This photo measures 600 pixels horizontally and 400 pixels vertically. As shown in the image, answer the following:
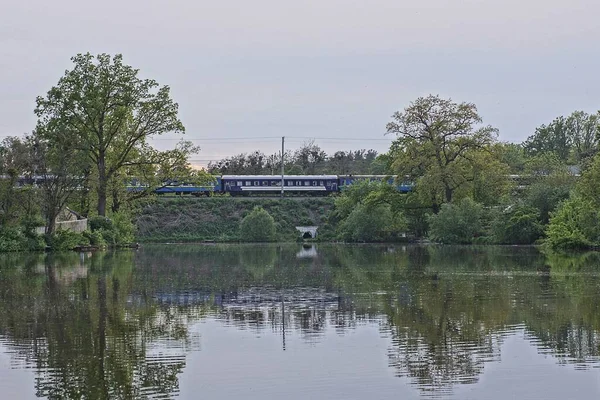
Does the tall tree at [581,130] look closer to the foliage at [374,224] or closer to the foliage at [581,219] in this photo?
the foliage at [374,224]

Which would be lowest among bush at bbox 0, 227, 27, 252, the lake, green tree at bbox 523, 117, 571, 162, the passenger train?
the lake

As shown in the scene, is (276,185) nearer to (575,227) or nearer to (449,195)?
(449,195)

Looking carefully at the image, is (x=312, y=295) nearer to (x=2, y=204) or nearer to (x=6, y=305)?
(x=6, y=305)

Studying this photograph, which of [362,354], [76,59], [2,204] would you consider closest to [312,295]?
[362,354]

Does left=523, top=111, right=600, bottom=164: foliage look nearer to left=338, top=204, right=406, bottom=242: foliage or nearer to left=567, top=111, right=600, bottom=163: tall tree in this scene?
left=567, top=111, right=600, bottom=163: tall tree

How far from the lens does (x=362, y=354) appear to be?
44.6 ft

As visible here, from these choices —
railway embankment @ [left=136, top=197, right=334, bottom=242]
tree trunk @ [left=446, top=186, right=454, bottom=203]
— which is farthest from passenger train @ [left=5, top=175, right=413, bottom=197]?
tree trunk @ [left=446, top=186, right=454, bottom=203]

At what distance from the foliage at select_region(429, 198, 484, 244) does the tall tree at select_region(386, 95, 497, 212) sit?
194 cm

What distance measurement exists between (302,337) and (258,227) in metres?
61.4

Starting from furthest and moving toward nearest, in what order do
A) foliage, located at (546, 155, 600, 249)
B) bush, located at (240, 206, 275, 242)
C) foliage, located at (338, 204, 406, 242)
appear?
bush, located at (240, 206, 275, 242) → foliage, located at (338, 204, 406, 242) → foliage, located at (546, 155, 600, 249)

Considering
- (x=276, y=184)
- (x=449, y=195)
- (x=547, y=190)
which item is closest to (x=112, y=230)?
(x=449, y=195)

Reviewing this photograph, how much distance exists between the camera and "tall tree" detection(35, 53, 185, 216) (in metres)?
52.2

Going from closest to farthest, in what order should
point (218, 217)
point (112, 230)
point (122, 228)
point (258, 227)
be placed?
point (112, 230) → point (122, 228) → point (258, 227) → point (218, 217)

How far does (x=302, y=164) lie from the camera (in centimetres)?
12781
